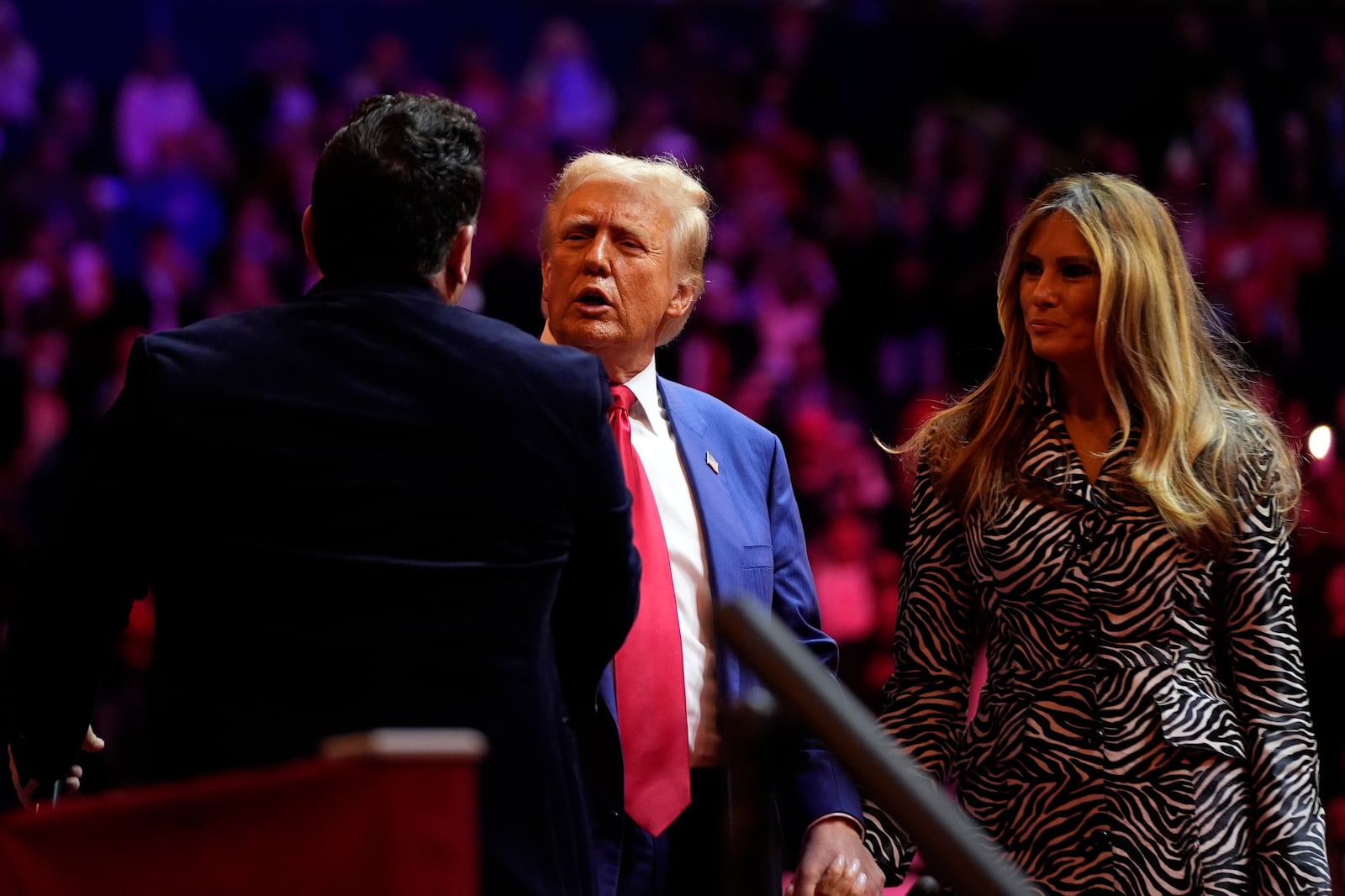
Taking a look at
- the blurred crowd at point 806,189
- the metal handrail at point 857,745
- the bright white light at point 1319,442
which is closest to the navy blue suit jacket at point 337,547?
the metal handrail at point 857,745

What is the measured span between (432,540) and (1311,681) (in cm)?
348

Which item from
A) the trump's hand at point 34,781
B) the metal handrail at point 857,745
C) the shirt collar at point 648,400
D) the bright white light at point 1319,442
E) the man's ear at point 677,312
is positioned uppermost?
the man's ear at point 677,312

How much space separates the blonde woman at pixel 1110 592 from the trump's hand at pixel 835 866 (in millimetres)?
71

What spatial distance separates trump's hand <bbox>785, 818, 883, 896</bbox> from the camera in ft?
7.32

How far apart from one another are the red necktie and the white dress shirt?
0.03m

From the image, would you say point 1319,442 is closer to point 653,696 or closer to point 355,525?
point 653,696

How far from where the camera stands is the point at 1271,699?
2.23 metres

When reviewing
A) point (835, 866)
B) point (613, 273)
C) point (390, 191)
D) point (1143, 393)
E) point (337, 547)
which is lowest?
point (835, 866)

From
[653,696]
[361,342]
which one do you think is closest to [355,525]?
[361,342]

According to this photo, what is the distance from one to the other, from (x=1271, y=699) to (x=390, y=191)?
138 cm

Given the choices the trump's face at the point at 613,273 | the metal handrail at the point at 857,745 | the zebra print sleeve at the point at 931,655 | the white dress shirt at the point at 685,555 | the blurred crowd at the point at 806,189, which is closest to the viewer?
the metal handrail at the point at 857,745

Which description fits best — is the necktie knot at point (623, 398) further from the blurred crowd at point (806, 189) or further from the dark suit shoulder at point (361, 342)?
the blurred crowd at point (806, 189)

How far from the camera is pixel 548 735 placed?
1662mm

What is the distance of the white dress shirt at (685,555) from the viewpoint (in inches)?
89.4
